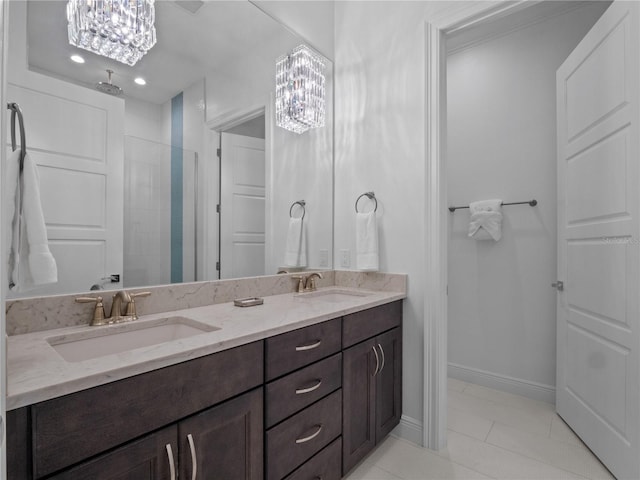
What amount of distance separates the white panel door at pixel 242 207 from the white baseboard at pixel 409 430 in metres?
1.18

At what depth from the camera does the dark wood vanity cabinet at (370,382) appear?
4.94 ft

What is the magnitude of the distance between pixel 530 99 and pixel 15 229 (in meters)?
3.00

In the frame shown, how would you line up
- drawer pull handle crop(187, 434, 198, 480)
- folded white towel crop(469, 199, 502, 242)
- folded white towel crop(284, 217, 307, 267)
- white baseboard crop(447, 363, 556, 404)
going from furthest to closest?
folded white towel crop(469, 199, 502, 242)
white baseboard crop(447, 363, 556, 404)
folded white towel crop(284, 217, 307, 267)
drawer pull handle crop(187, 434, 198, 480)

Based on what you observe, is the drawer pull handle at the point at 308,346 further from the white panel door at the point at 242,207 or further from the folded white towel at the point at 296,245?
the folded white towel at the point at 296,245

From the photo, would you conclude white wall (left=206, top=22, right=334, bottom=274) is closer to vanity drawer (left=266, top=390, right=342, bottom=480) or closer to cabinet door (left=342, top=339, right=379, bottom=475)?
cabinet door (left=342, top=339, right=379, bottom=475)

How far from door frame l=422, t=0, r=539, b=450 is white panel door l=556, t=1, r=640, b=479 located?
704 millimetres

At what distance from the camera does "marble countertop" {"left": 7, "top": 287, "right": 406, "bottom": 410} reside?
27.3 inches

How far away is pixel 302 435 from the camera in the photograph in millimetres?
1258

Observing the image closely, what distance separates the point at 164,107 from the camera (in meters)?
1.42

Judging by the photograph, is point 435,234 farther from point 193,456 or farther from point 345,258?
point 193,456

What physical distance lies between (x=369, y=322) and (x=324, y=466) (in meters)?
0.63

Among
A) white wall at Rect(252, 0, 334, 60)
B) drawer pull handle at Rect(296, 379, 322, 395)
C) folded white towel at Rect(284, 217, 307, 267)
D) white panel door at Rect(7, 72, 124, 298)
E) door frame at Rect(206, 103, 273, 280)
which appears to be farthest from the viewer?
folded white towel at Rect(284, 217, 307, 267)

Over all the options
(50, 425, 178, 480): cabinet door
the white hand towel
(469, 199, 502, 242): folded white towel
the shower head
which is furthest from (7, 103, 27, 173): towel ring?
(469, 199, 502, 242): folded white towel

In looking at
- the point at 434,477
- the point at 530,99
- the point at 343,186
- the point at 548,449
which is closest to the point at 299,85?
the point at 343,186
